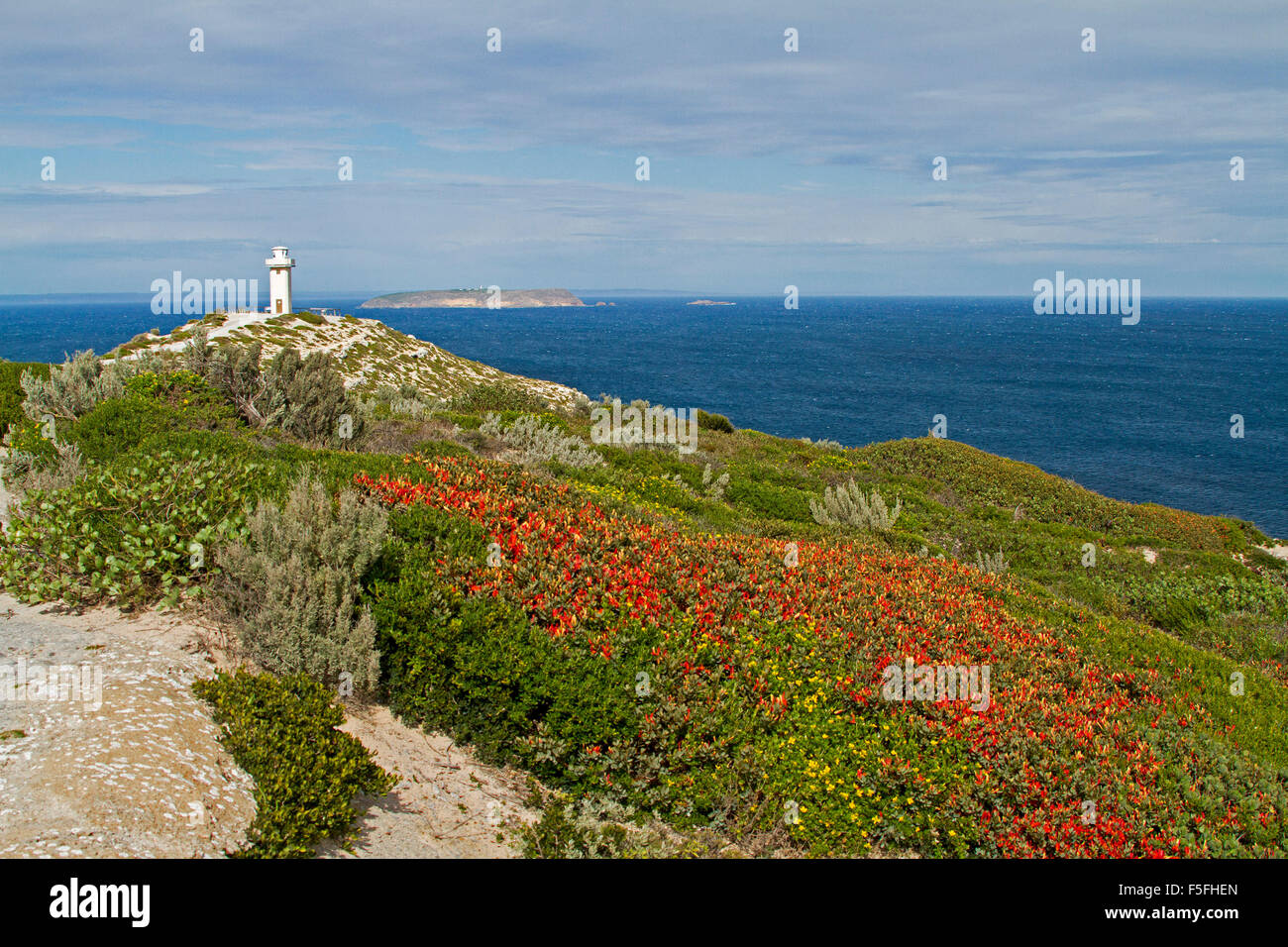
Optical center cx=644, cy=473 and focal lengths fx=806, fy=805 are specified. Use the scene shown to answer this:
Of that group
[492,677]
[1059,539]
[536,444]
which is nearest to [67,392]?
[536,444]

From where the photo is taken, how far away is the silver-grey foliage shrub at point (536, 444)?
13.5 meters

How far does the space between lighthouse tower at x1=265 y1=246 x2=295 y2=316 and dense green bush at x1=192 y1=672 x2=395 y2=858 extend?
49.1 meters

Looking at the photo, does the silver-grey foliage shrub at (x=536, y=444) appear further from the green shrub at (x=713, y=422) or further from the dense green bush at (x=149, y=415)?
the green shrub at (x=713, y=422)

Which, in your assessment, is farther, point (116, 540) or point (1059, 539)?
point (1059, 539)

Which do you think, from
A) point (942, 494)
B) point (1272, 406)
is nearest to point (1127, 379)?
point (1272, 406)

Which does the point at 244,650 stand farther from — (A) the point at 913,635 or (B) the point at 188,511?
(A) the point at 913,635

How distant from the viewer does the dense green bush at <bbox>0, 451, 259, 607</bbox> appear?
6180 mm

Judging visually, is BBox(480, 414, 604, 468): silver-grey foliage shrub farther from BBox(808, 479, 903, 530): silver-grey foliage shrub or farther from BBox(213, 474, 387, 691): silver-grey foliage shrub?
BBox(213, 474, 387, 691): silver-grey foliage shrub

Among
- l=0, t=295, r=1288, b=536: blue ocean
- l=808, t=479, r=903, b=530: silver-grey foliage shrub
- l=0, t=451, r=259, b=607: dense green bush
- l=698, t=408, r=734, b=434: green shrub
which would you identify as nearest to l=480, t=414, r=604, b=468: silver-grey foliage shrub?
l=808, t=479, r=903, b=530: silver-grey foliage shrub

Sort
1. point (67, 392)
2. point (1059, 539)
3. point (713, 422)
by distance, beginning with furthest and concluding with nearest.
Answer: point (713, 422) < point (1059, 539) < point (67, 392)

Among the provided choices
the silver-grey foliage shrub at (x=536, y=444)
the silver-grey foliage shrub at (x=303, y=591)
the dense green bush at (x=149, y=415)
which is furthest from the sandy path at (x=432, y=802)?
the silver-grey foliage shrub at (x=536, y=444)

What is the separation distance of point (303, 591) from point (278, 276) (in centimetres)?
4930

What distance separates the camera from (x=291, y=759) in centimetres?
429

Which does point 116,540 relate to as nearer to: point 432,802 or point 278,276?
point 432,802
